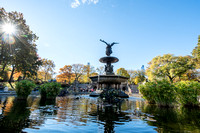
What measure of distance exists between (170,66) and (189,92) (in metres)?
22.1

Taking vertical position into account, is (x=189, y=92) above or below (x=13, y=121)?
above

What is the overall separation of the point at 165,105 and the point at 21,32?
82.4ft

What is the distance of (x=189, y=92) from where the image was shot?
7945mm

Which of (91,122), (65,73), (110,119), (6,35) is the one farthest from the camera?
(65,73)

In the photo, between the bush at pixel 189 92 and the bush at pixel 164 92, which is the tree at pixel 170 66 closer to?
the bush at pixel 189 92

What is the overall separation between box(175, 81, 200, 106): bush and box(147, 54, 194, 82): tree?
19.0 m

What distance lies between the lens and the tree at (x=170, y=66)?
2520 cm

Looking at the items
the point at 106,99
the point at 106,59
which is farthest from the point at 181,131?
the point at 106,59

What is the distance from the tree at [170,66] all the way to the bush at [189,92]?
62.2 ft

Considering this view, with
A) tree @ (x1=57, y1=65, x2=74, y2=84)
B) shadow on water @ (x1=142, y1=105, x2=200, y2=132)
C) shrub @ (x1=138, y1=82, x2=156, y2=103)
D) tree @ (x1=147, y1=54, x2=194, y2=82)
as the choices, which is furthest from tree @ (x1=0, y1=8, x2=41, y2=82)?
tree @ (x1=147, y1=54, x2=194, y2=82)

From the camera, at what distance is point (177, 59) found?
27453 millimetres

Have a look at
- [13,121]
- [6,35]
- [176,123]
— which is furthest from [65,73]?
[176,123]

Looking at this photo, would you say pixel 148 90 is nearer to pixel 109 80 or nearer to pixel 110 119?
pixel 110 119

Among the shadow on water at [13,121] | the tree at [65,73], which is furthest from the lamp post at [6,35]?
the tree at [65,73]
